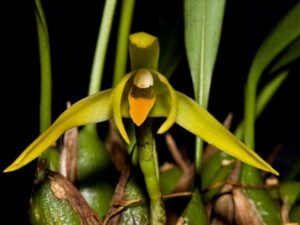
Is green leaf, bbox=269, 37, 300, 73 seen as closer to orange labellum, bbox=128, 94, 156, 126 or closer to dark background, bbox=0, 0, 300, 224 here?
dark background, bbox=0, 0, 300, 224

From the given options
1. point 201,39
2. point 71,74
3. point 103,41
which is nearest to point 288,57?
point 201,39

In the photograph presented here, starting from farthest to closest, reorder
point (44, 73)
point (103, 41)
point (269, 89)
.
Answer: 1. point (269, 89)
2. point (103, 41)
3. point (44, 73)

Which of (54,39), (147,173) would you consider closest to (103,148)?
(147,173)

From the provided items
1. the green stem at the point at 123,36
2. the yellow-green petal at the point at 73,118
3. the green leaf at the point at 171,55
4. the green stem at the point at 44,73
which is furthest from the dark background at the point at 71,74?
the yellow-green petal at the point at 73,118

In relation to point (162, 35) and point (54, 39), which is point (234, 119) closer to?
point (162, 35)

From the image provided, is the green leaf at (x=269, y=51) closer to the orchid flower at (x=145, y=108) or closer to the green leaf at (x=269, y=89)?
the green leaf at (x=269, y=89)

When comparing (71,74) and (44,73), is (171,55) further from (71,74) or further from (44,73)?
(71,74)

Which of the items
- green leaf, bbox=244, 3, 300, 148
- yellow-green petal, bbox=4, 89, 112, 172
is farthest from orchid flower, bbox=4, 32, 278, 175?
green leaf, bbox=244, 3, 300, 148
